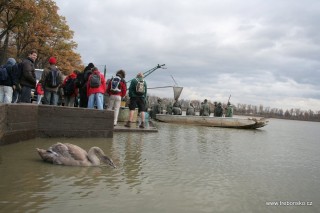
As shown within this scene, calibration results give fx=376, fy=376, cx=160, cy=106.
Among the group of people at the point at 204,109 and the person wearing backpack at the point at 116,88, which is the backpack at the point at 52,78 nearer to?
the person wearing backpack at the point at 116,88

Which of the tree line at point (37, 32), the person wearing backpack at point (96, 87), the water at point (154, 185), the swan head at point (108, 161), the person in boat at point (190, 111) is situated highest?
the tree line at point (37, 32)

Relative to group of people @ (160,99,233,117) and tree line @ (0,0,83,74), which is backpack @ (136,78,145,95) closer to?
group of people @ (160,99,233,117)

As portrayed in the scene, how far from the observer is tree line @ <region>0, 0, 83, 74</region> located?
32250 mm

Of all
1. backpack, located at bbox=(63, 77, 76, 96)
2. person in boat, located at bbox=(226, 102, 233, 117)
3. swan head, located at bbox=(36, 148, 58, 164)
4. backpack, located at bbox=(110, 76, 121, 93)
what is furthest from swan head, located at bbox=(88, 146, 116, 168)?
person in boat, located at bbox=(226, 102, 233, 117)

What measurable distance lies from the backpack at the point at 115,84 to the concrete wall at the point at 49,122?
176 cm

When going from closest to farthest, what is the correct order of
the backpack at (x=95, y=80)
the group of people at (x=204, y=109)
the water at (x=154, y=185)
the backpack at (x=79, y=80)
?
the water at (x=154, y=185)
the backpack at (x=95, y=80)
the backpack at (x=79, y=80)
the group of people at (x=204, y=109)

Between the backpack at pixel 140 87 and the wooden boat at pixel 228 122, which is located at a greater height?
the backpack at pixel 140 87

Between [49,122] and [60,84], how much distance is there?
2.53 metres

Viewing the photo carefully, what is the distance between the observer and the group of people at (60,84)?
9.62m

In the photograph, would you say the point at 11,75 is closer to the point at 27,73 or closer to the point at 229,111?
the point at 27,73

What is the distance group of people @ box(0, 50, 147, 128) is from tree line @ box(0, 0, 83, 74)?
2146 centimetres

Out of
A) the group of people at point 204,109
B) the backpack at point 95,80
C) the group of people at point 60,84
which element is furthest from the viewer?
the group of people at point 204,109

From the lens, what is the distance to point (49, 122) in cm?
943

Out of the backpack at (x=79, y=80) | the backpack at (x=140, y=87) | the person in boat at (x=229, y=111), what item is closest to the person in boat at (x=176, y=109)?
the person in boat at (x=229, y=111)
